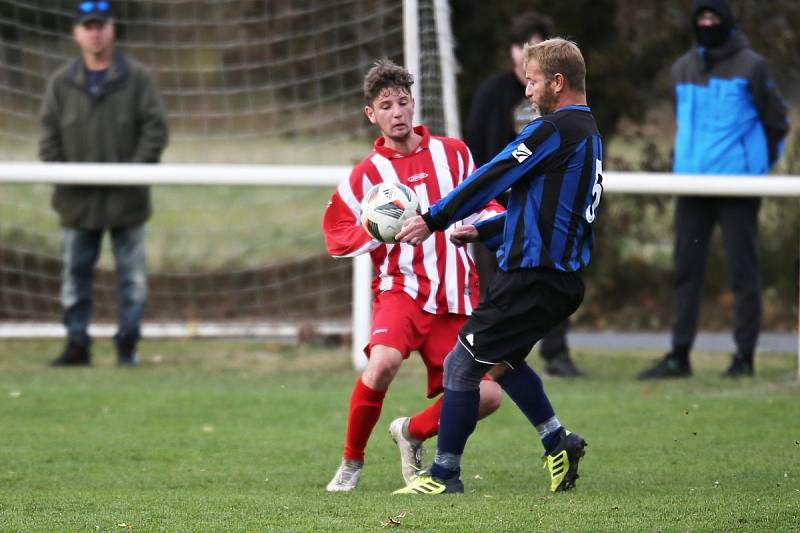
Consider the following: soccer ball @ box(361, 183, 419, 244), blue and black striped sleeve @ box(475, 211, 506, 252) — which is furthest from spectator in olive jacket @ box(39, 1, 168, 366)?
blue and black striped sleeve @ box(475, 211, 506, 252)

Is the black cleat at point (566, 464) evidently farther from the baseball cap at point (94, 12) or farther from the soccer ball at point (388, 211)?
the baseball cap at point (94, 12)

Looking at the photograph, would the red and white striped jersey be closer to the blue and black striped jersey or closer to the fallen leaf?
the blue and black striped jersey

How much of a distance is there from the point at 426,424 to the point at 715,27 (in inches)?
171

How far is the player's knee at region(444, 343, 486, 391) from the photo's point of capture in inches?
218

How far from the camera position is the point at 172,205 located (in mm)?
14164

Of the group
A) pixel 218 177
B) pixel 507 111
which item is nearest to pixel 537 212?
pixel 507 111

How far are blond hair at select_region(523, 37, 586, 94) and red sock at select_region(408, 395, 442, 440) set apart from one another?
59.4 inches

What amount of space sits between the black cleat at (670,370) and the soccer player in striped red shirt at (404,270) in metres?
3.50

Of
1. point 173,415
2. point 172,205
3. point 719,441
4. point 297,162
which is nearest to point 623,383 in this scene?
point 719,441

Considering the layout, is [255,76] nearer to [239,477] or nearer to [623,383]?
[623,383]

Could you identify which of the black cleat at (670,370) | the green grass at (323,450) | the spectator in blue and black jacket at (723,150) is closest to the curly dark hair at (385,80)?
the green grass at (323,450)

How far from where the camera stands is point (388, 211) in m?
5.52

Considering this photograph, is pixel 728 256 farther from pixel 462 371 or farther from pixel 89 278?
pixel 89 278

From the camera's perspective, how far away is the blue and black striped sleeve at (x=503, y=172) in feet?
17.5
